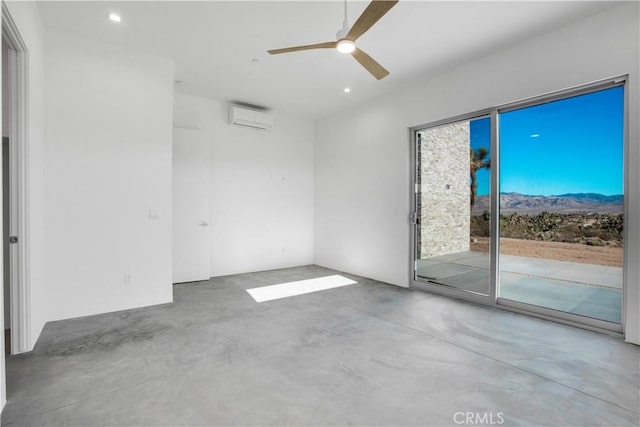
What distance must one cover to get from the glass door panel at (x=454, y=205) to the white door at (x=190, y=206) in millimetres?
3545

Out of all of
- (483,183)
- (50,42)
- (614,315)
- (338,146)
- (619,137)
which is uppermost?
(50,42)

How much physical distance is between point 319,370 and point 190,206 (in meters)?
3.78

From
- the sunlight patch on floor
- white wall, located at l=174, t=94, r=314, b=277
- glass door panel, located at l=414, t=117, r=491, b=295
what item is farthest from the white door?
glass door panel, located at l=414, t=117, r=491, b=295

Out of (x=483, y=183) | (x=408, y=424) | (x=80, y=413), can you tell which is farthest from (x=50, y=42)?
(x=483, y=183)

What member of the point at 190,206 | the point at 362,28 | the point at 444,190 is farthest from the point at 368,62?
the point at 190,206

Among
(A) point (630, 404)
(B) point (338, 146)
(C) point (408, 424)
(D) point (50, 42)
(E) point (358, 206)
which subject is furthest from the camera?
(B) point (338, 146)

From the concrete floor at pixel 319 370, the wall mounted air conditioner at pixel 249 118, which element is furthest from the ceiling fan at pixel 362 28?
the wall mounted air conditioner at pixel 249 118

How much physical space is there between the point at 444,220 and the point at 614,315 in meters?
2.16

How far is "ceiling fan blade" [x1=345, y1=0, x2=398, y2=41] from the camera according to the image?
2.15 meters

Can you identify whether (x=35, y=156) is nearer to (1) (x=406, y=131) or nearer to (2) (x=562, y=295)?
(1) (x=406, y=131)

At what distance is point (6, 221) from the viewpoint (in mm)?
3127

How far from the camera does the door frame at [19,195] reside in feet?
8.92

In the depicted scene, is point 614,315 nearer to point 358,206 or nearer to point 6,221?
point 358,206

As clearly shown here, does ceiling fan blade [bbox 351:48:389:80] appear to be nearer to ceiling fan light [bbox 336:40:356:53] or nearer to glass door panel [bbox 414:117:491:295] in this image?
ceiling fan light [bbox 336:40:356:53]
